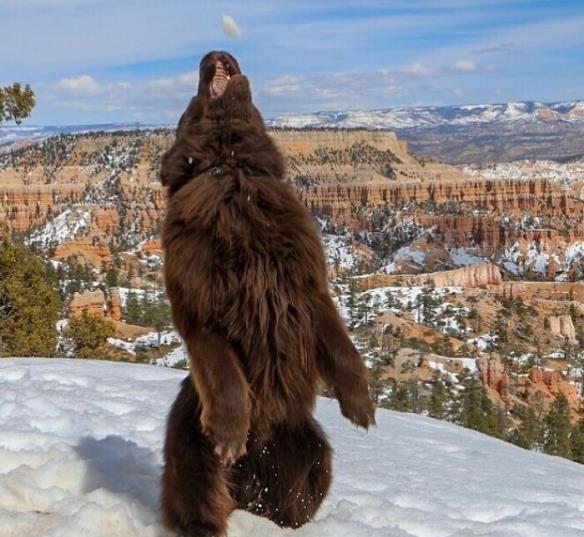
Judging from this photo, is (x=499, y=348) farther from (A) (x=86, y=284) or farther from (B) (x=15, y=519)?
(B) (x=15, y=519)

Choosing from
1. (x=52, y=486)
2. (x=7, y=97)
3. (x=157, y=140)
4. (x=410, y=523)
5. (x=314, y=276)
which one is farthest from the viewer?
(x=157, y=140)

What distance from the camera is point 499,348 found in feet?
243

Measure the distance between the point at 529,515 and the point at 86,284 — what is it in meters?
54.9

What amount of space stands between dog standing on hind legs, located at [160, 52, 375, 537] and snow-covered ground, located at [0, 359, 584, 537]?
0.36 metres

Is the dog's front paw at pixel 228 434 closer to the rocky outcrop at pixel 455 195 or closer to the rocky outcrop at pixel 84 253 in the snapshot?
the rocky outcrop at pixel 84 253

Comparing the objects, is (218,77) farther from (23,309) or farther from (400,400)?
(400,400)

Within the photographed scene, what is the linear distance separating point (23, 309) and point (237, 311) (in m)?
16.6

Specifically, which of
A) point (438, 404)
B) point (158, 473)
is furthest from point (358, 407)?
point (438, 404)

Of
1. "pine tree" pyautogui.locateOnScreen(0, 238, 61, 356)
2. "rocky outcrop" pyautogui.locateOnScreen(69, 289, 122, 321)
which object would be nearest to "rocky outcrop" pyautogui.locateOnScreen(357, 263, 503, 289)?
"rocky outcrop" pyautogui.locateOnScreen(69, 289, 122, 321)

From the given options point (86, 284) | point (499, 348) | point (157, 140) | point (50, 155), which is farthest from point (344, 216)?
point (86, 284)

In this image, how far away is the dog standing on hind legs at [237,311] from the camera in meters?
3.38

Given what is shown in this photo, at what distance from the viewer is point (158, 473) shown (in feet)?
15.8

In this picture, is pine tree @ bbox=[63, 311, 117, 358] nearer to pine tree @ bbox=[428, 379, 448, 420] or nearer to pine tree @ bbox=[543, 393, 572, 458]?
pine tree @ bbox=[428, 379, 448, 420]

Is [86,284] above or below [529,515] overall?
below
